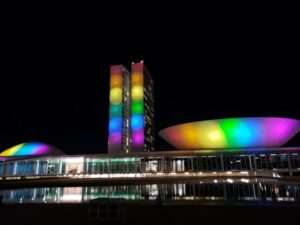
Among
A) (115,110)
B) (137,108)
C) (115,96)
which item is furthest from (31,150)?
(137,108)

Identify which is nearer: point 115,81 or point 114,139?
point 114,139

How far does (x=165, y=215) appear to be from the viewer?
12109 mm

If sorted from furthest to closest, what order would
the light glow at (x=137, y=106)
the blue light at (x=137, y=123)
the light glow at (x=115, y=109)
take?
the blue light at (x=137, y=123) < the light glow at (x=137, y=106) < the light glow at (x=115, y=109)

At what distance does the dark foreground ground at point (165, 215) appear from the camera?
11.2 meters

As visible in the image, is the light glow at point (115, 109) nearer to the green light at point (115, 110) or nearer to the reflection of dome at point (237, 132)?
the green light at point (115, 110)

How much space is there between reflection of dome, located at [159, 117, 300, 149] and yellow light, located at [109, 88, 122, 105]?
38543 mm

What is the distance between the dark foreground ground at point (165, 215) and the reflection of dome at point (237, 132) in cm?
2111

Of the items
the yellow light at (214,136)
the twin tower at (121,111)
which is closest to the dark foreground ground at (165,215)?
the yellow light at (214,136)

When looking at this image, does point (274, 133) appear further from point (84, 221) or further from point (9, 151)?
point (9, 151)

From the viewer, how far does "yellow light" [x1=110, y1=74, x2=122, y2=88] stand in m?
76.5

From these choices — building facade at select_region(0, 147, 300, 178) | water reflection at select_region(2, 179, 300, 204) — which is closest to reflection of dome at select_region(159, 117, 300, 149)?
building facade at select_region(0, 147, 300, 178)

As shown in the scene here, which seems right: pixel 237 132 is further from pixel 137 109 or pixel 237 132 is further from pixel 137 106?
pixel 137 106

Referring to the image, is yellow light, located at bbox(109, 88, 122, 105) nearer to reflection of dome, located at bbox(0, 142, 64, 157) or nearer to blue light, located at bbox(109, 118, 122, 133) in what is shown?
blue light, located at bbox(109, 118, 122, 133)

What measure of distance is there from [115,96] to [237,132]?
153 ft
